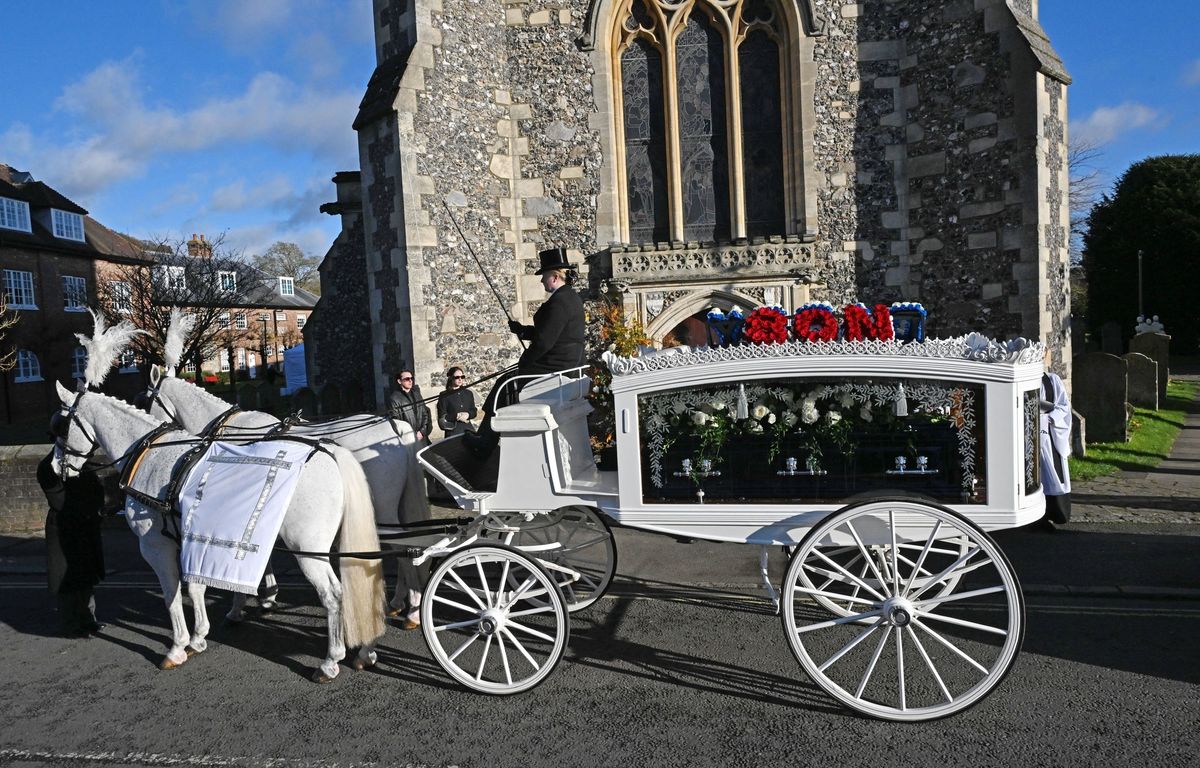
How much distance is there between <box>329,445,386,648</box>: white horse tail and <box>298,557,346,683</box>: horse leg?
0.09m

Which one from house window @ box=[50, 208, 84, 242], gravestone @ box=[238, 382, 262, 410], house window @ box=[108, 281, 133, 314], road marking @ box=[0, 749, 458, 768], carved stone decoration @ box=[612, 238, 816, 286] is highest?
house window @ box=[50, 208, 84, 242]

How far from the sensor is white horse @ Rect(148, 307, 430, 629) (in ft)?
18.0

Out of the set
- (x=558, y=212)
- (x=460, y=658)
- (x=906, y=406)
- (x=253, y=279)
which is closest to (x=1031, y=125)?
(x=558, y=212)

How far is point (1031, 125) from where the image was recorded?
34.4ft

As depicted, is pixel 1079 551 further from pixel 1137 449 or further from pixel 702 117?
pixel 702 117

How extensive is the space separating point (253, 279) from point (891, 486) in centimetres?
3193

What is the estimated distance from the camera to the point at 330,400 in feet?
49.3

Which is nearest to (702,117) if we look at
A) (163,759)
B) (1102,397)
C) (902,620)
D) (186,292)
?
(1102,397)

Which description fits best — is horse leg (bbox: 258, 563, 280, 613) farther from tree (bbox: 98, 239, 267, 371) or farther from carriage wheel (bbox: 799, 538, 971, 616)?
tree (bbox: 98, 239, 267, 371)

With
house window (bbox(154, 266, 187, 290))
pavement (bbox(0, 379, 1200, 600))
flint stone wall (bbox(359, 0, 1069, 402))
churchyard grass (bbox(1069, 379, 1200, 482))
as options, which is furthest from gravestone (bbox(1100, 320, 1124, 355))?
house window (bbox(154, 266, 187, 290))

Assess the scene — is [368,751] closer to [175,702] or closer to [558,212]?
[175,702]

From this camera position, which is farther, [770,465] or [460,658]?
[460,658]

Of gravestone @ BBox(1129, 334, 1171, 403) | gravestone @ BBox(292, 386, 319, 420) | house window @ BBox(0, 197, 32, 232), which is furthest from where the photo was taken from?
house window @ BBox(0, 197, 32, 232)

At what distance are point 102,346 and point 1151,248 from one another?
4147cm
